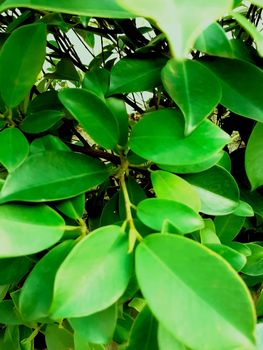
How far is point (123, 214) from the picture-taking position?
0.40 m

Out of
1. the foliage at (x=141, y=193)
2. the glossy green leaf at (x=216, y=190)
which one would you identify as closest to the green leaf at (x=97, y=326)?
the foliage at (x=141, y=193)

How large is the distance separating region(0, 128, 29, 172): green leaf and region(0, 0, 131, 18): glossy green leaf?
0.36ft

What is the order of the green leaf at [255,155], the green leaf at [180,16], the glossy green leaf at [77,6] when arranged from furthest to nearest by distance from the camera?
the green leaf at [255,155], the glossy green leaf at [77,6], the green leaf at [180,16]

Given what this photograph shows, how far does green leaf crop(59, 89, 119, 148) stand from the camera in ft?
1.15

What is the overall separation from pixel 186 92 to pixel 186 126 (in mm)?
31

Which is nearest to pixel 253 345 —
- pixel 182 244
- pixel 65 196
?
pixel 182 244

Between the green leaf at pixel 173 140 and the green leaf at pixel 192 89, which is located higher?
the green leaf at pixel 192 89

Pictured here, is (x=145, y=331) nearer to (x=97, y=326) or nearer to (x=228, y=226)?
(x=97, y=326)

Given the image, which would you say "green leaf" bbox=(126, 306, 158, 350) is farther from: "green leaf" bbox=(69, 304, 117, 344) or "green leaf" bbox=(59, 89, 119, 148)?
"green leaf" bbox=(59, 89, 119, 148)

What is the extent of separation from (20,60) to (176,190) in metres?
0.17

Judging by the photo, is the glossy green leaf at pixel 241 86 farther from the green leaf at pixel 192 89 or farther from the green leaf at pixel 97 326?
the green leaf at pixel 97 326

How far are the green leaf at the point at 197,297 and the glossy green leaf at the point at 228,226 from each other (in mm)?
180

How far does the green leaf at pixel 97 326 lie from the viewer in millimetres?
330

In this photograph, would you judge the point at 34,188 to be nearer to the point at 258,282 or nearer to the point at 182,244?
the point at 182,244
